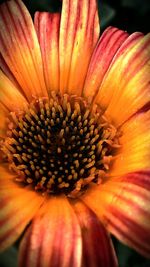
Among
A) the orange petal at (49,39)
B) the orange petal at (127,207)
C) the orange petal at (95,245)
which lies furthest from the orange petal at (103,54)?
the orange petal at (95,245)

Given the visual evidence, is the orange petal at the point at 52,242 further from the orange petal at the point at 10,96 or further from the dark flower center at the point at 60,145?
the orange petal at the point at 10,96

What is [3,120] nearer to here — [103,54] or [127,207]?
[103,54]

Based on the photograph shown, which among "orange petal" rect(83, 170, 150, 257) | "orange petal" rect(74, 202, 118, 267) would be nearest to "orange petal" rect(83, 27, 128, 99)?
"orange petal" rect(83, 170, 150, 257)

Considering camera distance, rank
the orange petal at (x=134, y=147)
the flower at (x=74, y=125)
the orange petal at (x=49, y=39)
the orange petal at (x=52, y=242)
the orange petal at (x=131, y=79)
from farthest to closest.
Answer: the orange petal at (x=49, y=39) < the orange petal at (x=131, y=79) < the orange petal at (x=134, y=147) < the flower at (x=74, y=125) < the orange petal at (x=52, y=242)

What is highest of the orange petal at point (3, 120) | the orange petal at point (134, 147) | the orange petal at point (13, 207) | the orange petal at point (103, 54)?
the orange petal at point (103, 54)

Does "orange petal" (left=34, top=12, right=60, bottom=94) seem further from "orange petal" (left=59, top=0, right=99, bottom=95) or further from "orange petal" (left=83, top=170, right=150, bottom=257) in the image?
"orange petal" (left=83, top=170, right=150, bottom=257)

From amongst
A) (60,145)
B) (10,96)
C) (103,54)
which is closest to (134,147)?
(60,145)

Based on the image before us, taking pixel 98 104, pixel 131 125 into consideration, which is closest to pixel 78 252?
pixel 131 125
